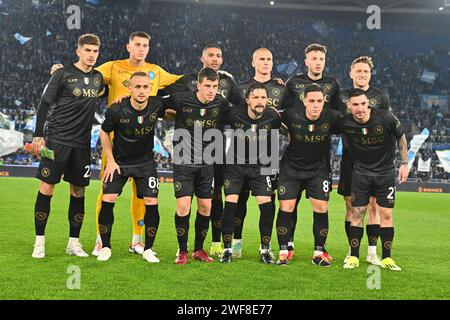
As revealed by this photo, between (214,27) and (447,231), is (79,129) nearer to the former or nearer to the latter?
(447,231)

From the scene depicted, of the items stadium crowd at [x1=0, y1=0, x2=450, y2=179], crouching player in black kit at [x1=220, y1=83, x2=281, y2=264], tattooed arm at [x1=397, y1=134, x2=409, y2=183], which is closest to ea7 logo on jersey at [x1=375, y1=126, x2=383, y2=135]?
tattooed arm at [x1=397, y1=134, x2=409, y2=183]

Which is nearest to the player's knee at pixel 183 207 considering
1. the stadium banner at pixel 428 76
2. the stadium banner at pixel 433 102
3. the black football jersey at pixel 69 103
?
the black football jersey at pixel 69 103

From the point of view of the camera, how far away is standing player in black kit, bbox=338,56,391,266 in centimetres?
637

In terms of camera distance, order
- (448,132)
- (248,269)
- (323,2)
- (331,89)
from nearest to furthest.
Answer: (248,269) → (331,89) → (448,132) → (323,2)

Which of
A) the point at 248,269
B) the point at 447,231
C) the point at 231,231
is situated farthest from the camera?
the point at 447,231

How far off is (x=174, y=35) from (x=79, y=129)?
27.3 meters

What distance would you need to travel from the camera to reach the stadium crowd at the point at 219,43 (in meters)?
28.7

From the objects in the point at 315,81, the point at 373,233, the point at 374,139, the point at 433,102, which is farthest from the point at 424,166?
the point at 374,139

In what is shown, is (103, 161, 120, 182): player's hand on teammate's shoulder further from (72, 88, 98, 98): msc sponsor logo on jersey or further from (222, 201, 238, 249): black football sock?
(222, 201, 238, 249): black football sock

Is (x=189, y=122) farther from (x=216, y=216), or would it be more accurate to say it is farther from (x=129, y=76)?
(x=216, y=216)
